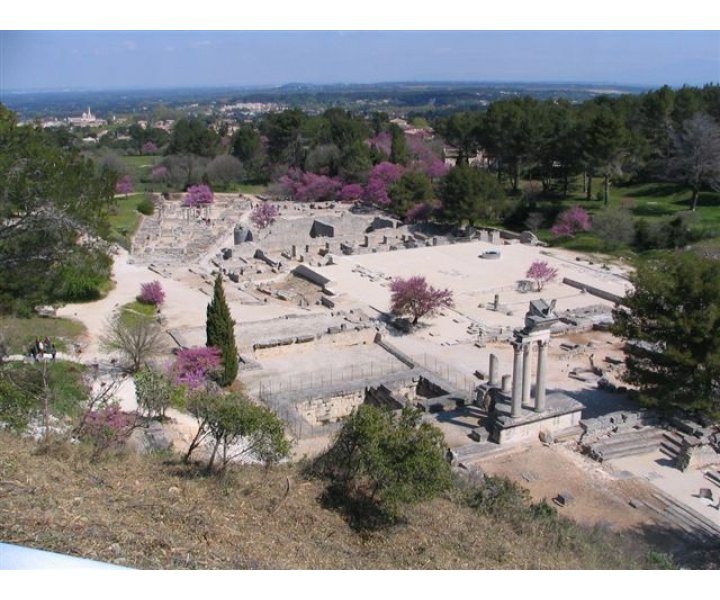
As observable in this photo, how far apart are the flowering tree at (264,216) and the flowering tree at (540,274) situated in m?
18.9

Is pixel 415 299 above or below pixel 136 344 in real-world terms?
below

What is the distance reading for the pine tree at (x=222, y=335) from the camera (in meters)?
22.0

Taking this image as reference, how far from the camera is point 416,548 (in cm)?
1185

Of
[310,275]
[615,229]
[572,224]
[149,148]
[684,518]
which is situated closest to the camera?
[684,518]

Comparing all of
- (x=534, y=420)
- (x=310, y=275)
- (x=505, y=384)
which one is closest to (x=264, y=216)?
(x=310, y=275)

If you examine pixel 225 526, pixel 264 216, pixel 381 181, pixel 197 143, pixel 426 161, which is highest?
pixel 197 143

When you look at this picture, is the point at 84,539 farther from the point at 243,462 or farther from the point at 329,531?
the point at 243,462

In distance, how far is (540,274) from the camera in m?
34.8

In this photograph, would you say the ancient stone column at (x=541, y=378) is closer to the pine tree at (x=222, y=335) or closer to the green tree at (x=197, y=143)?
the pine tree at (x=222, y=335)

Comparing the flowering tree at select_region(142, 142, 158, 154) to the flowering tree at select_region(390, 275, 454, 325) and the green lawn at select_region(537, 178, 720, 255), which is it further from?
the flowering tree at select_region(390, 275, 454, 325)

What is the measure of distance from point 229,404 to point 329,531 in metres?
3.02

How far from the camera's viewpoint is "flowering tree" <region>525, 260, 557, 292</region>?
34.9 metres

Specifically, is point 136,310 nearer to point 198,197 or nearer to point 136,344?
point 136,344

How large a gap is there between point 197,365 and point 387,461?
10.1 meters
